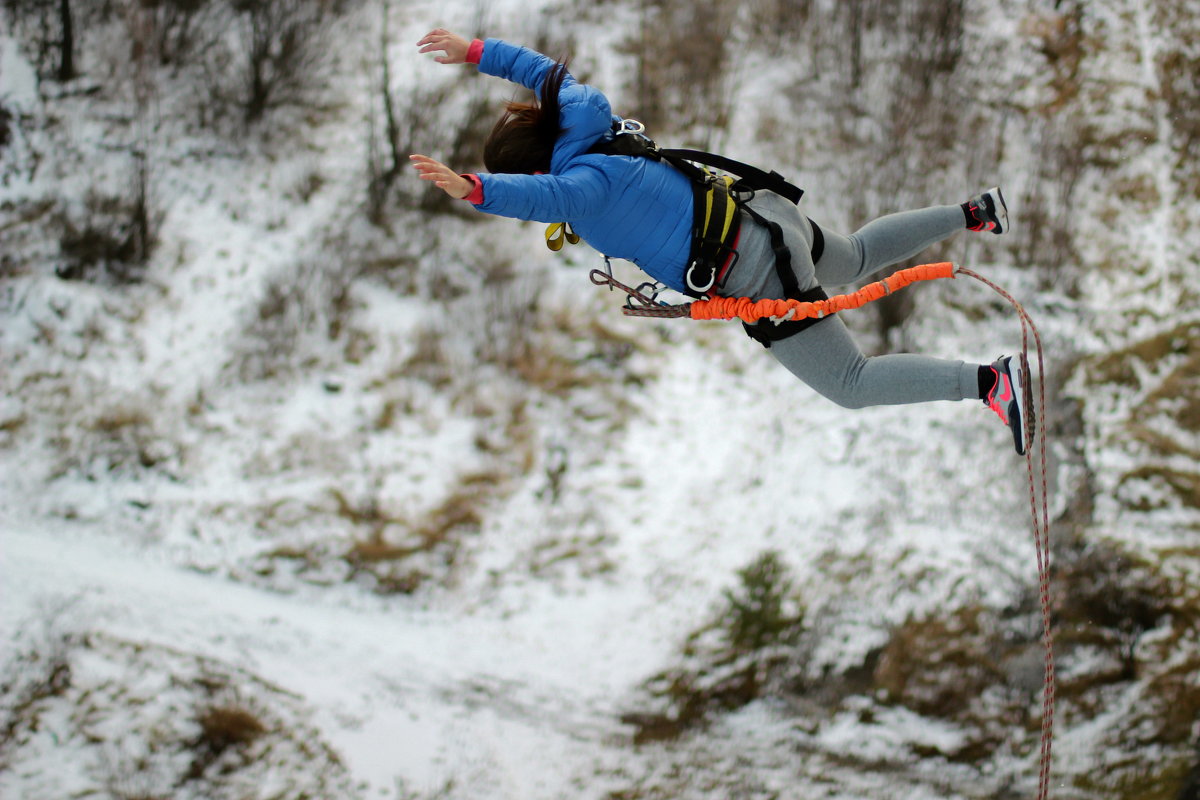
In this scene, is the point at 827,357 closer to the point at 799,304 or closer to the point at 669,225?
the point at 799,304

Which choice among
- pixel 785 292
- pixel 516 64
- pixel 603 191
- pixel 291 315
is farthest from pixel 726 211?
pixel 291 315

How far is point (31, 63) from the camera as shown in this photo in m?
6.04

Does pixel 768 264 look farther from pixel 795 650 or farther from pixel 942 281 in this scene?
pixel 942 281

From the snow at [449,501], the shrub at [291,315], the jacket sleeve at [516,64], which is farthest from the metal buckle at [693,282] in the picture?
the shrub at [291,315]

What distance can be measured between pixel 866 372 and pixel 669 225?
0.79 metres

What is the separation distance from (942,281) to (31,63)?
6382 mm

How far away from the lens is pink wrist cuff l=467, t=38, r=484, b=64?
2.79 meters

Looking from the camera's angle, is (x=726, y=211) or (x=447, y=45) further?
(x=447, y=45)

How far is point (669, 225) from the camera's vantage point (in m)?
2.61

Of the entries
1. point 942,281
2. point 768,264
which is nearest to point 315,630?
point 768,264

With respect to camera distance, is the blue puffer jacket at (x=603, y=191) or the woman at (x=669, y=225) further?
the woman at (x=669, y=225)

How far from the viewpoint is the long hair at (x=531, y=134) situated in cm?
252

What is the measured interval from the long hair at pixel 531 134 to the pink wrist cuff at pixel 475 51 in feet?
1.19

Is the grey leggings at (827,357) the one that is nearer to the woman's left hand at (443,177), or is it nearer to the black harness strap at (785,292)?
the black harness strap at (785,292)
